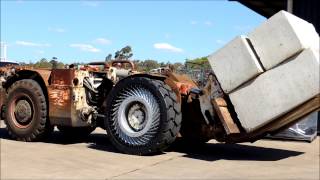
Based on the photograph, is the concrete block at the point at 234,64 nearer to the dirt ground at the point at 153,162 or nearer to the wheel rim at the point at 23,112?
the dirt ground at the point at 153,162

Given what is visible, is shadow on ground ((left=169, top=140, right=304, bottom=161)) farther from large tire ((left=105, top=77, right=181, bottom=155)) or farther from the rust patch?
the rust patch

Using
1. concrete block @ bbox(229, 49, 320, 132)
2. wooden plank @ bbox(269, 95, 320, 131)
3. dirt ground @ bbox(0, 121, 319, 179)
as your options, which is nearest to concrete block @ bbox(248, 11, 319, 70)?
concrete block @ bbox(229, 49, 320, 132)

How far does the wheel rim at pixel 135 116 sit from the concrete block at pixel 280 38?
1.85 meters

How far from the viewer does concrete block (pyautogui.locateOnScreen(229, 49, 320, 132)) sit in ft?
24.6

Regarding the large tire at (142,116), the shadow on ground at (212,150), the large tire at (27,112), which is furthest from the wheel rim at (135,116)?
the large tire at (27,112)

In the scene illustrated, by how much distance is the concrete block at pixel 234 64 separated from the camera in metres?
7.86

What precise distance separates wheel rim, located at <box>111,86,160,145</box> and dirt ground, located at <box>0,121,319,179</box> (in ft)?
1.09

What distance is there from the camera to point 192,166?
8.01 m

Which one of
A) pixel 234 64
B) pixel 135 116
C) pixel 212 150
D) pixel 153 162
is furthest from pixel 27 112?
pixel 234 64

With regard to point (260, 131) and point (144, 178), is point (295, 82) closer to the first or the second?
point (260, 131)

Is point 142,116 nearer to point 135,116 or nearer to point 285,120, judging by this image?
point 135,116

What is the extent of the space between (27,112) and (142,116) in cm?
234

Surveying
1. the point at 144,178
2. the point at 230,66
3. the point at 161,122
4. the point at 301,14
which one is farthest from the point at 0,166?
the point at 301,14

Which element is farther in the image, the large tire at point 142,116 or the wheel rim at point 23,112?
the wheel rim at point 23,112
